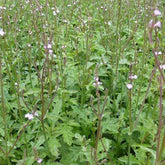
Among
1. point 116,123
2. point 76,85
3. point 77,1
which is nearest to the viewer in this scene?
point 116,123

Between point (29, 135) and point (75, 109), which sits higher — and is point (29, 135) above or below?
below

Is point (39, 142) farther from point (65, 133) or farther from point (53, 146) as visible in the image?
point (65, 133)

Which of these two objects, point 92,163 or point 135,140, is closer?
point 92,163

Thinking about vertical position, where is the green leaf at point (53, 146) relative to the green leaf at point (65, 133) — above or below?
below

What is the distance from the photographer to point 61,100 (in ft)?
7.04

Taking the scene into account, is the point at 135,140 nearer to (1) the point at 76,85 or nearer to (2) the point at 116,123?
(2) the point at 116,123

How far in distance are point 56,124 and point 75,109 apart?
0.79ft

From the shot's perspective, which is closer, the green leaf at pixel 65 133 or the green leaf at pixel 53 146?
the green leaf at pixel 53 146

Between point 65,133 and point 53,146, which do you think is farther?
point 65,133

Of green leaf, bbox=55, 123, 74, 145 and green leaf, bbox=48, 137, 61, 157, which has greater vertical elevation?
green leaf, bbox=55, 123, 74, 145

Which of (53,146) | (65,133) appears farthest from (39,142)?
(65,133)

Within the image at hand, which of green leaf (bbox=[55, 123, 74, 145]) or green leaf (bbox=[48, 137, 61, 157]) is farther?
green leaf (bbox=[55, 123, 74, 145])

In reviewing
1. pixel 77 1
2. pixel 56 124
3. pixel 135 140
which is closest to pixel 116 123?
pixel 135 140

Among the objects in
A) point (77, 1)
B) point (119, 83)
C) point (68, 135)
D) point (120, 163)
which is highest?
Result: point (77, 1)
